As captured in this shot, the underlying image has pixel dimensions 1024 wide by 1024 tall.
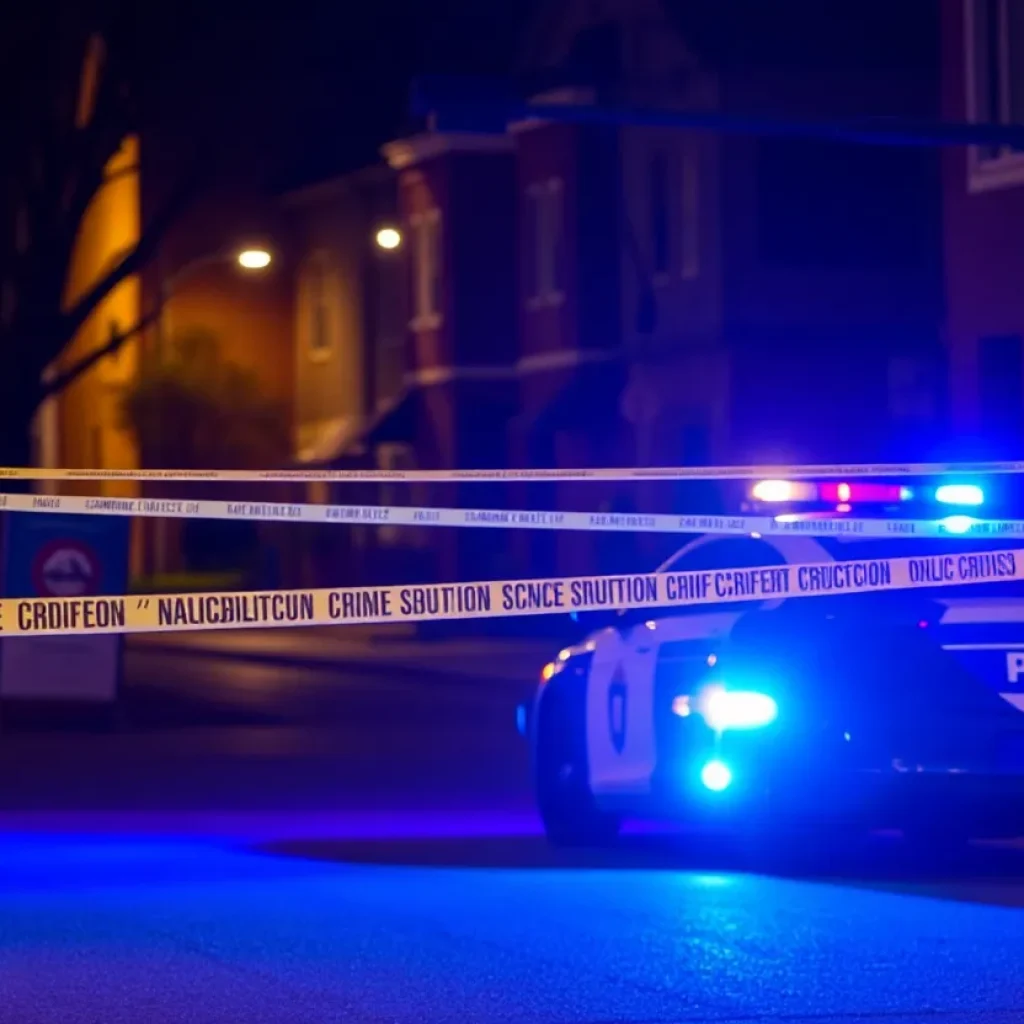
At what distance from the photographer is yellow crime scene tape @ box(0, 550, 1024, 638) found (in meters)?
9.49

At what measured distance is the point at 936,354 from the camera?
36375mm

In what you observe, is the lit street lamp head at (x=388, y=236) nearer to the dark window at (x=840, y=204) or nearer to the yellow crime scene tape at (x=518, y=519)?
the dark window at (x=840, y=204)

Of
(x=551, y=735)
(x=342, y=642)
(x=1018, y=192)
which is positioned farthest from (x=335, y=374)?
(x=551, y=735)

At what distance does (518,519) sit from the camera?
9922mm

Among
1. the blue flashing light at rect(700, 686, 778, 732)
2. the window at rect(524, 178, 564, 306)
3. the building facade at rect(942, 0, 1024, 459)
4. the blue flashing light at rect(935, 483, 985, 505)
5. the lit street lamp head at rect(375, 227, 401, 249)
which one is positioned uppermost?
the lit street lamp head at rect(375, 227, 401, 249)

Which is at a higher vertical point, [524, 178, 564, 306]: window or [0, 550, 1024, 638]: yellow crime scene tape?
[524, 178, 564, 306]: window

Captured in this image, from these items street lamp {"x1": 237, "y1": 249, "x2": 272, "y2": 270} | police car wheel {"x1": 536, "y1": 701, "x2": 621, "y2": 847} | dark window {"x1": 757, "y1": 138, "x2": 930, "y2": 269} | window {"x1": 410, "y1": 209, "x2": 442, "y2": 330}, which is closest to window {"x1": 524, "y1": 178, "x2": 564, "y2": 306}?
window {"x1": 410, "y1": 209, "x2": 442, "y2": 330}

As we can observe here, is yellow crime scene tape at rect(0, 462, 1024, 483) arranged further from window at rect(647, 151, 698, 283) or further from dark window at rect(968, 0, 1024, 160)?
window at rect(647, 151, 698, 283)

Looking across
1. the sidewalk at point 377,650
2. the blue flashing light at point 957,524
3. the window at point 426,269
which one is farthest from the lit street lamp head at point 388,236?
the blue flashing light at point 957,524

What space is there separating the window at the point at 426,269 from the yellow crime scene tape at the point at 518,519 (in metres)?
34.9

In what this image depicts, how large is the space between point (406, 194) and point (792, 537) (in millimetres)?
36749

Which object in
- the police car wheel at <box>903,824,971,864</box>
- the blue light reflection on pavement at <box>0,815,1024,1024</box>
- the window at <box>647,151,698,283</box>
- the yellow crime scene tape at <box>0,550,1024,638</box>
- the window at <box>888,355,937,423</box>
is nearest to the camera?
the blue light reflection on pavement at <box>0,815,1024,1024</box>

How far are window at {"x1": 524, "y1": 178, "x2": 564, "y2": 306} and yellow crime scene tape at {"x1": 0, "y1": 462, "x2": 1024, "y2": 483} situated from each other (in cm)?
2993

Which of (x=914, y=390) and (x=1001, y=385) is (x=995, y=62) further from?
(x=914, y=390)
